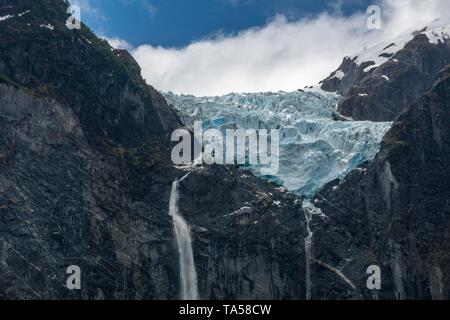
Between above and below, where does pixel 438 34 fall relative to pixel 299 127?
above

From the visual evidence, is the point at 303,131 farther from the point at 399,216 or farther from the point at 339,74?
the point at 339,74

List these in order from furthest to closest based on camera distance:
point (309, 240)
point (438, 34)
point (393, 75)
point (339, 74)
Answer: point (339, 74) < point (438, 34) < point (393, 75) < point (309, 240)

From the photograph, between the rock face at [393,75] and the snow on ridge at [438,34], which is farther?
the snow on ridge at [438,34]

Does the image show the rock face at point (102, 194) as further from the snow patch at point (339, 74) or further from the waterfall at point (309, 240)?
the snow patch at point (339, 74)

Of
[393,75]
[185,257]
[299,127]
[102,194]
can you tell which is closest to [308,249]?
[185,257]

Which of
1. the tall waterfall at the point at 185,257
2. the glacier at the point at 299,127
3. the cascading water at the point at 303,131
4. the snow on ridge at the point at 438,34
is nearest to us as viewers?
the tall waterfall at the point at 185,257

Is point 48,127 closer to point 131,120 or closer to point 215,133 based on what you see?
point 131,120

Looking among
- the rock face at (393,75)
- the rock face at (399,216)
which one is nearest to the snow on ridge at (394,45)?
the rock face at (393,75)
